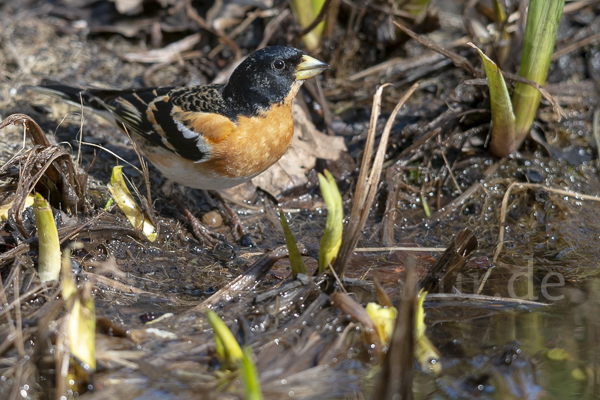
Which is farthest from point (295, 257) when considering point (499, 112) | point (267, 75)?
point (499, 112)

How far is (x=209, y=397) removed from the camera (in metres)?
2.62

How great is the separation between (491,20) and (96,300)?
16.7ft

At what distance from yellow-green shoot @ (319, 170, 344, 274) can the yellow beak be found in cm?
156

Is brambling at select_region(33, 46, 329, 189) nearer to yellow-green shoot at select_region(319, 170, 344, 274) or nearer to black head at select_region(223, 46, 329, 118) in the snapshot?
black head at select_region(223, 46, 329, 118)

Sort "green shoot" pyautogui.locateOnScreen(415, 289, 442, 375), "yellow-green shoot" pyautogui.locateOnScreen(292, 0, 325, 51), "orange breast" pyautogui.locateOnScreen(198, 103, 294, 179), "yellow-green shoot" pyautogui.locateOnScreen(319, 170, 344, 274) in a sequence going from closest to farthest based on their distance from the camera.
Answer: "yellow-green shoot" pyautogui.locateOnScreen(319, 170, 344, 274), "green shoot" pyautogui.locateOnScreen(415, 289, 442, 375), "orange breast" pyautogui.locateOnScreen(198, 103, 294, 179), "yellow-green shoot" pyautogui.locateOnScreen(292, 0, 325, 51)

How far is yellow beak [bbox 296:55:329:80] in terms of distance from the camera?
4367 millimetres

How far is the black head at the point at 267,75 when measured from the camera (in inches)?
170

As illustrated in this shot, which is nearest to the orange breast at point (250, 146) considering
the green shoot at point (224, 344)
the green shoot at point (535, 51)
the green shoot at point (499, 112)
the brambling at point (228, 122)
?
the brambling at point (228, 122)

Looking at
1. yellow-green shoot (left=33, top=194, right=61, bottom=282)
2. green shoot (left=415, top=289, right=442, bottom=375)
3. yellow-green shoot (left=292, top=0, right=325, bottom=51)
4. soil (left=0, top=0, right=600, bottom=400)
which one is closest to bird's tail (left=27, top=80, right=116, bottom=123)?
soil (left=0, top=0, right=600, bottom=400)

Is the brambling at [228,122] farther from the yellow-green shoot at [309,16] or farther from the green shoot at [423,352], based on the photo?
the green shoot at [423,352]

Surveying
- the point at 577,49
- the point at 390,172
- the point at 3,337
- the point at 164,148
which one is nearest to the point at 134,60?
the point at 164,148

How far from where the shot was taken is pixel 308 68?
4375 mm

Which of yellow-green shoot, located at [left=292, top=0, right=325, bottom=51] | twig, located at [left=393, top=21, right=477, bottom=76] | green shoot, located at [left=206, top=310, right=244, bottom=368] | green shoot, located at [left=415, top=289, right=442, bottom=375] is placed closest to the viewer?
green shoot, located at [left=206, top=310, right=244, bottom=368]

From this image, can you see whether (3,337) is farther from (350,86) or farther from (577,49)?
(577,49)
